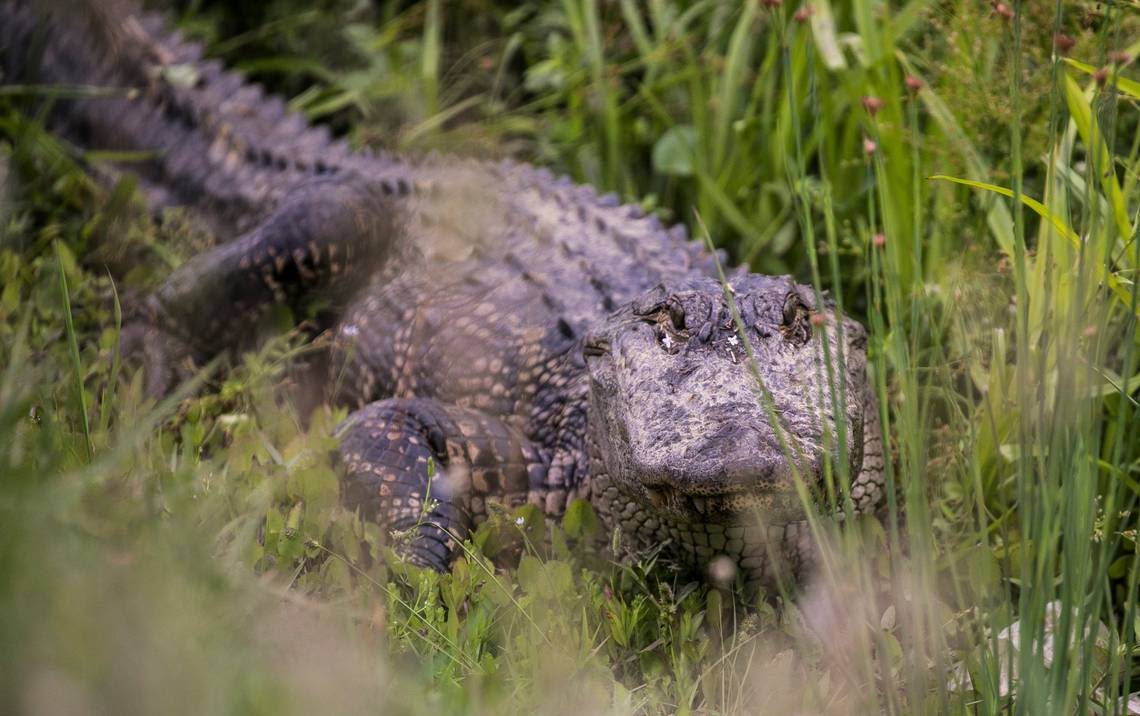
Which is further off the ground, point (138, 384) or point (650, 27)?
point (650, 27)

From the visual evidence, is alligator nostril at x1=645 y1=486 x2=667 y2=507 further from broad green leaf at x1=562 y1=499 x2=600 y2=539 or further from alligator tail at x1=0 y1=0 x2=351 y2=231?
alligator tail at x1=0 y1=0 x2=351 y2=231

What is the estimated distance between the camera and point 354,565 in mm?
2818

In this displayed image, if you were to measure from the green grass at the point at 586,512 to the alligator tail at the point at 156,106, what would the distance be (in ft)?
0.84

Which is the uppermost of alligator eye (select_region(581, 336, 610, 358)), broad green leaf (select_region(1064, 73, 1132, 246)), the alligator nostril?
broad green leaf (select_region(1064, 73, 1132, 246))

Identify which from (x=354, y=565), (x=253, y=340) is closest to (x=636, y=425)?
(x=354, y=565)

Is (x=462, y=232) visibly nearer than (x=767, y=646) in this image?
No

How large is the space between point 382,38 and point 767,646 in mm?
4253

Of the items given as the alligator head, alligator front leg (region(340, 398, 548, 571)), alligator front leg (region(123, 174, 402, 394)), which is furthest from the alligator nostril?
alligator front leg (region(123, 174, 402, 394))

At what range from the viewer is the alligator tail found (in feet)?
16.6

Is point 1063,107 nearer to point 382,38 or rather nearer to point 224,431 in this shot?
point 224,431

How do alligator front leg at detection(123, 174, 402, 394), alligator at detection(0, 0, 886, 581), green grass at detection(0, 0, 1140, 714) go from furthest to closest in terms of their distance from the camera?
alligator front leg at detection(123, 174, 402, 394), alligator at detection(0, 0, 886, 581), green grass at detection(0, 0, 1140, 714)

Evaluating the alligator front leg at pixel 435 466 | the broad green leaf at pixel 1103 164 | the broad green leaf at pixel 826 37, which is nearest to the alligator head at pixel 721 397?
the alligator front leg at pixel 435 466

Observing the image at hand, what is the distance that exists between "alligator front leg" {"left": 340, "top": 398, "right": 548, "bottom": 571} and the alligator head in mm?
417

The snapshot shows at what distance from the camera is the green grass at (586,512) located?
170 centimetres
